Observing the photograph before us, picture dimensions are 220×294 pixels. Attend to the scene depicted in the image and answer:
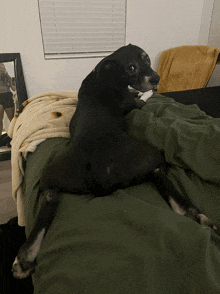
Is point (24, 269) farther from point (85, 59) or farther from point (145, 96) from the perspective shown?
point (85, 59)

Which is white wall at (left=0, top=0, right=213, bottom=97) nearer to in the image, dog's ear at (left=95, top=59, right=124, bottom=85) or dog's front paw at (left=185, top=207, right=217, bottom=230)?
dog's ear at (left=95, top=59, right=124, bottom=85)

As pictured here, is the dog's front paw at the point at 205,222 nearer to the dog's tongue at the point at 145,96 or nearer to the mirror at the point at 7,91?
the dog's tongue at the point at 145,96

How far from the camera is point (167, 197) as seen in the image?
784 mm

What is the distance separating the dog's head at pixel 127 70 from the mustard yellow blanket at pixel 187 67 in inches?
59.5

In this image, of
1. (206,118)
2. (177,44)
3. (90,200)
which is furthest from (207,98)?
(177,44)

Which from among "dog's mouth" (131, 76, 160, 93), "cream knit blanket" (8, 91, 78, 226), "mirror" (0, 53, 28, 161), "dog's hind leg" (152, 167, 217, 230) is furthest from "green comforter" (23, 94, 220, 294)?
"mirror" (0, 53, 28, 161)

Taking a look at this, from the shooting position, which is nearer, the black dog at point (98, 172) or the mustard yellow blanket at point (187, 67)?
the black dog at point (98, 172)

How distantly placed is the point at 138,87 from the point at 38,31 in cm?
192

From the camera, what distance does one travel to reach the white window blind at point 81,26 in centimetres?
268

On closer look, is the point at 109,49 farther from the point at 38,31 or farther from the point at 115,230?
the point at 115,230

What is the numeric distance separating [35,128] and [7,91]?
1508mm

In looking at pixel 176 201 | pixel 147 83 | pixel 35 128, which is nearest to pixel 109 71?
pixel 147 83

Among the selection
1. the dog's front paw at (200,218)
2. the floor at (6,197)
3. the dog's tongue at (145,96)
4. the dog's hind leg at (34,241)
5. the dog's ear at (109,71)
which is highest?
the dog's ear at (109,71)

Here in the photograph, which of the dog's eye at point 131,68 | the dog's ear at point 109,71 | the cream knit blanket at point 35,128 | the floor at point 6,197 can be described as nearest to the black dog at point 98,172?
the cream knit blanket at point 35,128
